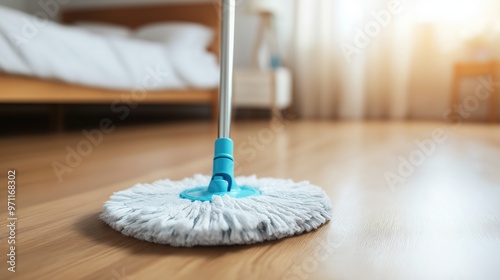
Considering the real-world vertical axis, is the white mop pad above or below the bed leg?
above

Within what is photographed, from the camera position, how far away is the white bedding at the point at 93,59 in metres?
1.56

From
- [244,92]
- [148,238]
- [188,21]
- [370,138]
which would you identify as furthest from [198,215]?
[188,21]

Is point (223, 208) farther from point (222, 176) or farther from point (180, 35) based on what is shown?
point (180, 35)

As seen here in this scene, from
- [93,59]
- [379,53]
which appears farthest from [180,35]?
[379,53]

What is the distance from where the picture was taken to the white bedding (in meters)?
1.56

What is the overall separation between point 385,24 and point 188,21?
1.30 metres

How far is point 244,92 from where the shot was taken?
2996mm

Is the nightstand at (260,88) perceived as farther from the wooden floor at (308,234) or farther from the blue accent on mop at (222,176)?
the blue accent on mop at (222,176)

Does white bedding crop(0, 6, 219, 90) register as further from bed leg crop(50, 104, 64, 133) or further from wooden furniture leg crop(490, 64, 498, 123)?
wooden furniture leg crop(490, 64, 498, 123)

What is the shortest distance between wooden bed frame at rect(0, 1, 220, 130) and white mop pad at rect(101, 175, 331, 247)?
3.79 ft

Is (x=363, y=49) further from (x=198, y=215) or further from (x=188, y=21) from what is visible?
(x=198, y=215)

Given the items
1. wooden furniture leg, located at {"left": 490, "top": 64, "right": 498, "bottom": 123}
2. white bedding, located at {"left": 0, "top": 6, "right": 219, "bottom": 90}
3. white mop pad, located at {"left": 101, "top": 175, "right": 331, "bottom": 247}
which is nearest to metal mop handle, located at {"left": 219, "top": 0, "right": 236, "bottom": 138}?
white mop pad, located at {"left": 101, "top": 175, "right": 331, "bottom": 247}

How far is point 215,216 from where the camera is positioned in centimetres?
52

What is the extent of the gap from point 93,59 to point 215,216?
5.11 ft
